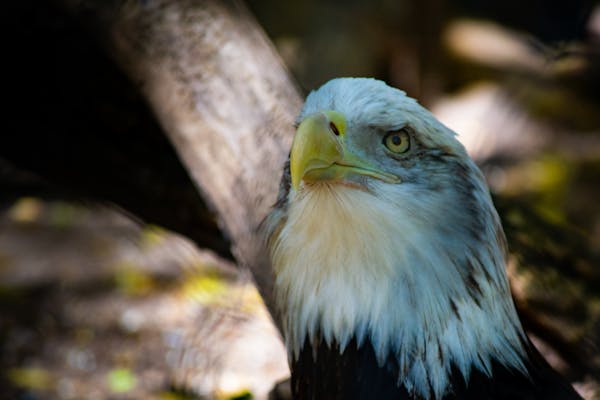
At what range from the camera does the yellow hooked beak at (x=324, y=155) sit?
1.91 meters

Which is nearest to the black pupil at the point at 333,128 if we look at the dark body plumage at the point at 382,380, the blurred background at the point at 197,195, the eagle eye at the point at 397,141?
the eagle eye at the point at 397,141

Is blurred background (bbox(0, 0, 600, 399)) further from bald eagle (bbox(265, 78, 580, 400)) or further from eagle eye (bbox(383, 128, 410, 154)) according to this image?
eagle eye (bbox(383, 128, 410, 154))

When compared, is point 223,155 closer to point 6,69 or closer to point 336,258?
point 336,258

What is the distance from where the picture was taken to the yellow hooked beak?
1909 mm

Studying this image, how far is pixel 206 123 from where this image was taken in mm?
2678

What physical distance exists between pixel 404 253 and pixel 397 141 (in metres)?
0.30

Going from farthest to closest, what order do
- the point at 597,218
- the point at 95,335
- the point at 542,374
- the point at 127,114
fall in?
the point at 597,218
the point at 95,335
the point at 127,114
the point at 542,374

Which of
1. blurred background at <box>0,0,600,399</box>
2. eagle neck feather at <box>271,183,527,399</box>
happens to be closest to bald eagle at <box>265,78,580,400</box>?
eagle neck feather at <box>271,183,527,399</box>

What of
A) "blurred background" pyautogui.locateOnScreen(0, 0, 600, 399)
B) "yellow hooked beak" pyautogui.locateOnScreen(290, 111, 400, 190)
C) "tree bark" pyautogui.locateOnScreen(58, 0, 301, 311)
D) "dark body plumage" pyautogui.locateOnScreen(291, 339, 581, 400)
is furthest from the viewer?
"blurred background" pyautogui.locateOnScreen(0, 0, 600, 399)

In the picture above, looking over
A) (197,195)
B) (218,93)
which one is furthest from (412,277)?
(197,195)

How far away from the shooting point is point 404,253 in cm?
200

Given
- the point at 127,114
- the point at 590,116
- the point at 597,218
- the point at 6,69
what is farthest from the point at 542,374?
the point at 590,116

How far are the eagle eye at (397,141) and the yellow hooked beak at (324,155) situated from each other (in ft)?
0.24

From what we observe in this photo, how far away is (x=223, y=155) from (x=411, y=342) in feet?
3.34
